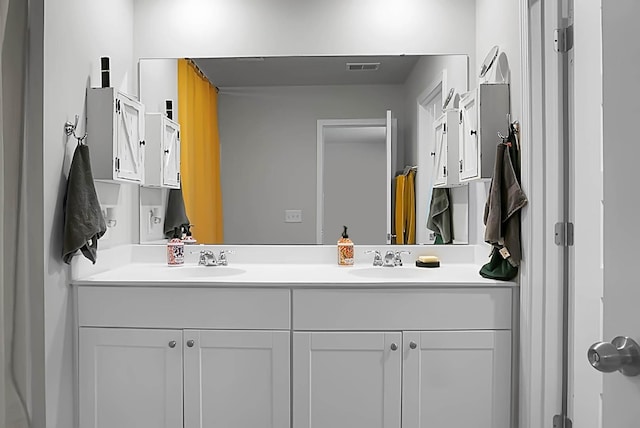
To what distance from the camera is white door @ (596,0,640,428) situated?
768 mm

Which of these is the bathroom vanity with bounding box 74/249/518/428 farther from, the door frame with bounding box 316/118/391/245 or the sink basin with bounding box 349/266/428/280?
the door frame with bounding box 316/118/391/245

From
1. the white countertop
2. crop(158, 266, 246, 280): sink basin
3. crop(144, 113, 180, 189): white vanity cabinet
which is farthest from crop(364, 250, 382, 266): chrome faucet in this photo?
crop(144, 113, 180, 189): white vanity cabinet

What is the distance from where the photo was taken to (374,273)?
2.60m

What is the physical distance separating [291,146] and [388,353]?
1.23 meters

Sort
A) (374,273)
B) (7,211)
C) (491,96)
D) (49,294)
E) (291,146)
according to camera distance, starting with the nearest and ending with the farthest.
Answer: (7,211) < (49,294) < (491,96) < (374,273) < (291,146)

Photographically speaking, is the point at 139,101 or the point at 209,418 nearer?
the point at 209,418

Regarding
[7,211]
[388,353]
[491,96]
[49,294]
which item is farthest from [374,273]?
[7,211]

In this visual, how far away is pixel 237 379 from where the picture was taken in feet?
7.20

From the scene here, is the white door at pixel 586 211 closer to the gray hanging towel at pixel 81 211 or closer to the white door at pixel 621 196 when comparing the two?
the white door at pixel 621 196

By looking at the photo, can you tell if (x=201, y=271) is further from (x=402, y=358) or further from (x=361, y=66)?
(x=361, y=66)

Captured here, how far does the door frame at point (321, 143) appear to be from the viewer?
9.14 feet

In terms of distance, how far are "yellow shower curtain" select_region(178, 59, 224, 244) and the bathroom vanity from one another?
0.68m

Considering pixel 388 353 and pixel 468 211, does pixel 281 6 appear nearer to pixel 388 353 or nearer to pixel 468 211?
pixel 468 211

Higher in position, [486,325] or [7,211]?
[7,211]
